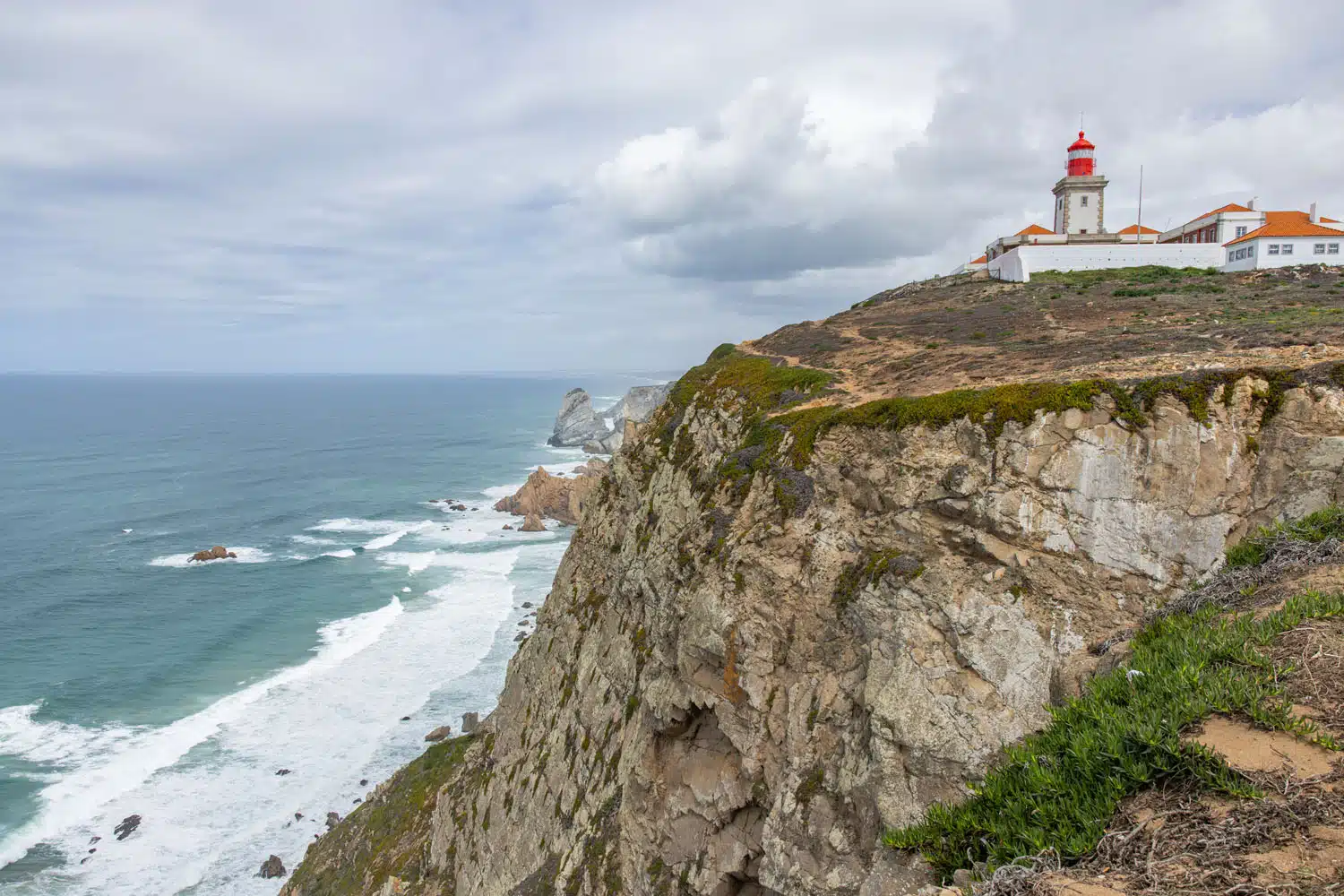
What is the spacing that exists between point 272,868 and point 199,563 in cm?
4841

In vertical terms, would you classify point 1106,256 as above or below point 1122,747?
above

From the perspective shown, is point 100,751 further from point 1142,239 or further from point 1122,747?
point 1142,239

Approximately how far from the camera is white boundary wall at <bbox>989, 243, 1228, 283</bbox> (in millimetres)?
44969

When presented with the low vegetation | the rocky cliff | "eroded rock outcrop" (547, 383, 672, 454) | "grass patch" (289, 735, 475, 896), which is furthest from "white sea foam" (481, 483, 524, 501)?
the low vegetation

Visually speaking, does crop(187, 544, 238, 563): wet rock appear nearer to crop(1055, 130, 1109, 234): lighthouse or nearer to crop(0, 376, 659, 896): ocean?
crop(0, 376, 659, 896): ocean

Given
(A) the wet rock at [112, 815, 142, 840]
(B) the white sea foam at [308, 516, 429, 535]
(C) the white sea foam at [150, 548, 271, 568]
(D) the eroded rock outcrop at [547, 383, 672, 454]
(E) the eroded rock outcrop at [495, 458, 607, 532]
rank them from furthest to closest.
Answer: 1. (D) the eroded rock outcrop at [547, 383, 672, 454]
2. (E) the eroded rock outcrop at [495, 458, 607, 532]
3. (B) the white sea foam at [308, 516, 429, 535]
4. (C) the white sea foam at [150, 548, 271, 568]
5. (A) the wet rock at [112, 815, 142, 840]

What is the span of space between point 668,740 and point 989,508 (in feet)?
35.5

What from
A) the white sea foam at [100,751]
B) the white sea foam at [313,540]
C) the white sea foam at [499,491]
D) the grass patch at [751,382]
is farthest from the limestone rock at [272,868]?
the white sea foam at [499,491]

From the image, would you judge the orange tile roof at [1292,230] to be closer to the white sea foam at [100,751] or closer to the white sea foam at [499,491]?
the white sea foam at [100,751]

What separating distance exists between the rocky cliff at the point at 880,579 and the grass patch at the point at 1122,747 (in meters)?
1.13

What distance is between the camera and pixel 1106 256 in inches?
1836

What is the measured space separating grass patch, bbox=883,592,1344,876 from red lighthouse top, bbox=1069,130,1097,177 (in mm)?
52863

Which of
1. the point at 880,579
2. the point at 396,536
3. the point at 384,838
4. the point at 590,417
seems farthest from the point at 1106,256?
the point at 590,417

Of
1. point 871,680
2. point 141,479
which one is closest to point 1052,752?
point 871,680
